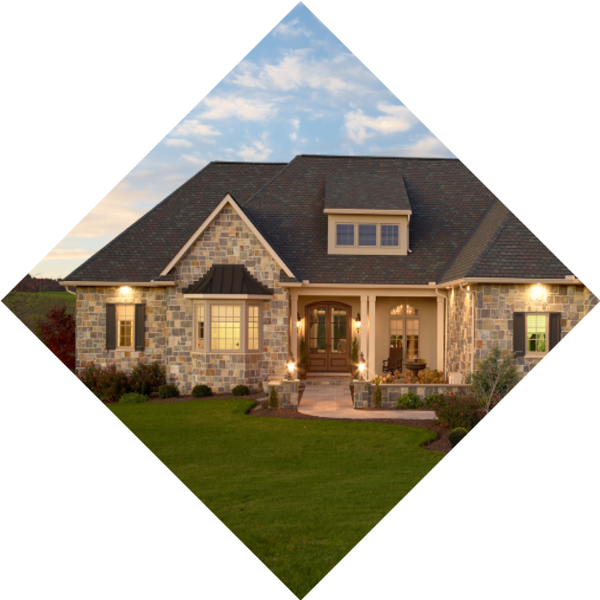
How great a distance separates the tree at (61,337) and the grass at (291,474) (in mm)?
5597

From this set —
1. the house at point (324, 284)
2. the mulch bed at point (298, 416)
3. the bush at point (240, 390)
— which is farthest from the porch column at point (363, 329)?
the bush at point (240, 390)

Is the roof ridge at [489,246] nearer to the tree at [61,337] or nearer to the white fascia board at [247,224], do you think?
the white fascia board at [247,224]

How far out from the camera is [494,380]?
13.5 meters

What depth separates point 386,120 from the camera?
2747 cm

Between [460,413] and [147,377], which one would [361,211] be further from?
[147,377]

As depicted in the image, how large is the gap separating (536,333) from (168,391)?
1115cm

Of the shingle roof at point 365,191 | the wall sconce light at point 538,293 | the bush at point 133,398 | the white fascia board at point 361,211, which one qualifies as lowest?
the bush at point 133,398

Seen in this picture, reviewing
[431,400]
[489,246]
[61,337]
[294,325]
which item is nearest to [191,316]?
[294,325]

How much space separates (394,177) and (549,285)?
25.5ft

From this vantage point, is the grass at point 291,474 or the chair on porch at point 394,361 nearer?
the grass at point 291,474

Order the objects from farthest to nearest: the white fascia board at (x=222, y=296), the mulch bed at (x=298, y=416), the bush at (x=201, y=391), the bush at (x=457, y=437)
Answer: the white fascia board at (x=222, y=296)
the bush at (x=201, y=391)
the mulch bed at (x=298, y=416)
the bush at (x=457, y=437)

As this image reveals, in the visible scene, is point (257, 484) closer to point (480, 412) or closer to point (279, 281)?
point (480, 412)

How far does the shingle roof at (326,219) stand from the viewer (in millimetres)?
18000

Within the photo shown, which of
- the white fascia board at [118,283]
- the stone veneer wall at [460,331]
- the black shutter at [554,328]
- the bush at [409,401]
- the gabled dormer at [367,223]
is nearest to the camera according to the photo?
the bush at [409,401]
